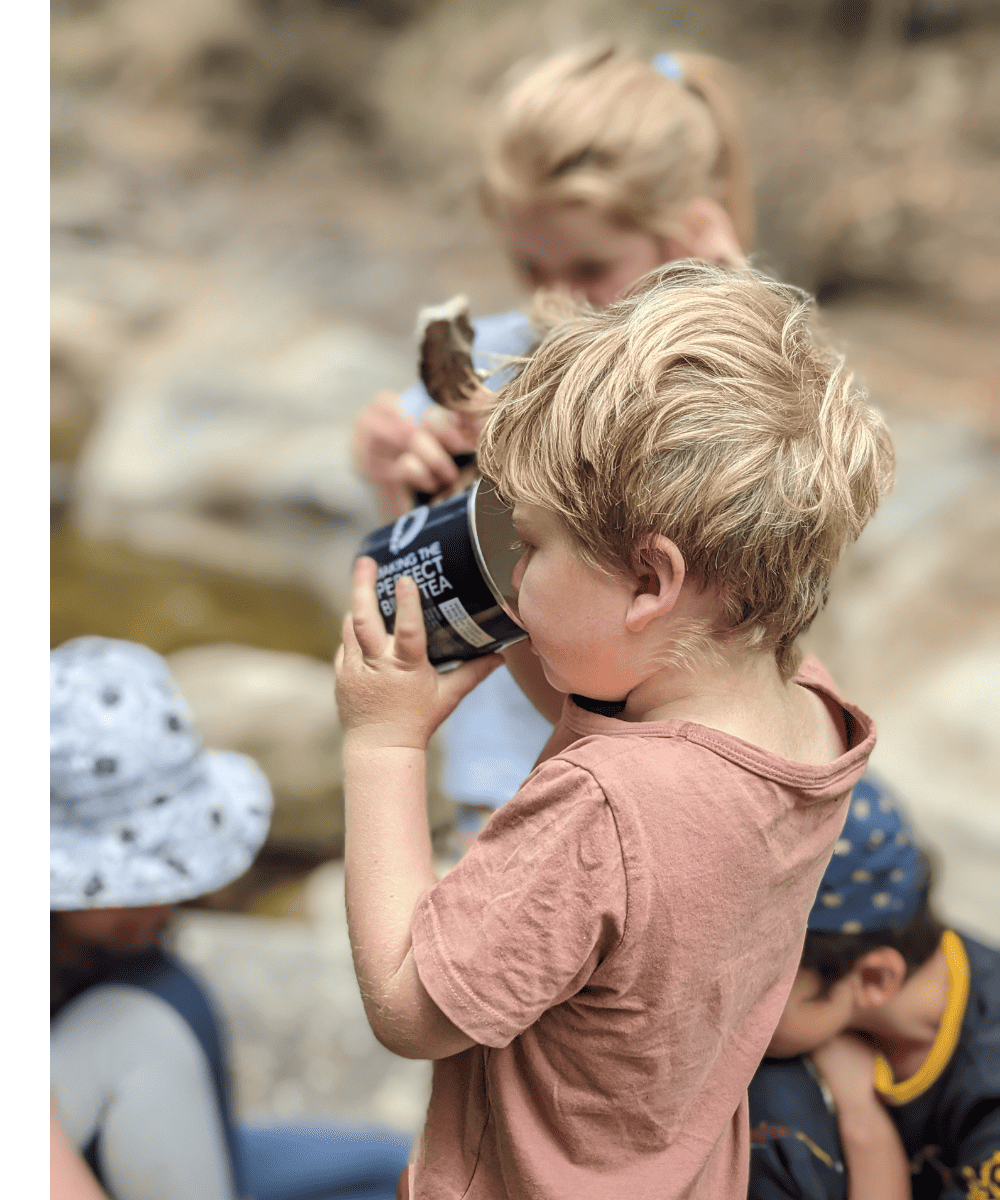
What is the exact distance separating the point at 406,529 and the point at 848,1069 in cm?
63

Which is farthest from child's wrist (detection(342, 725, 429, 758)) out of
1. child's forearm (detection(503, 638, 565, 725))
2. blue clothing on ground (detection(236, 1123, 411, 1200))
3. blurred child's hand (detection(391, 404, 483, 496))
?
blue clothing on ground (detection(236, 1123, 411, 1200))

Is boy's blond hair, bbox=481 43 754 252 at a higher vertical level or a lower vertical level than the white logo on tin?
higher

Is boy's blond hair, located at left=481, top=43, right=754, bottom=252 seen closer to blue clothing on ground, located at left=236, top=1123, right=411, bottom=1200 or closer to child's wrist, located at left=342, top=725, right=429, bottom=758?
child's wrist, located at left=342, top=725, right=429, bottom=758

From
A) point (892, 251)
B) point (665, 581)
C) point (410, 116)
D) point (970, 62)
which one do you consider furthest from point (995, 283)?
point (665, 581)

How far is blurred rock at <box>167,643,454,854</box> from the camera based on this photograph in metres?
2.70

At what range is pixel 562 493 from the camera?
63 centimetres

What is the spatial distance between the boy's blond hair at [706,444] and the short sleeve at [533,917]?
5.5 inches

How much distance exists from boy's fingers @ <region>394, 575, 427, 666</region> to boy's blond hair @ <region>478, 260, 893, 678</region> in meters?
0.10

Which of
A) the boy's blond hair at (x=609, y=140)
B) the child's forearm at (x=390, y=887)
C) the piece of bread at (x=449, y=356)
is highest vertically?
the boy's blond hair at (x=609, y=140)

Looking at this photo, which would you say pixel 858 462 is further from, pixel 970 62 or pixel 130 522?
pixel 970 62

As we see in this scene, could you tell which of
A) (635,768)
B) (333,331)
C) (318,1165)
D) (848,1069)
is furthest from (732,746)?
(333,331)

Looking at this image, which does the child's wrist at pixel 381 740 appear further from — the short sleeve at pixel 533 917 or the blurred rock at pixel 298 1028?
the blurred rock at pixel 298 1028

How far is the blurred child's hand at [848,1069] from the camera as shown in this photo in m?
0.98

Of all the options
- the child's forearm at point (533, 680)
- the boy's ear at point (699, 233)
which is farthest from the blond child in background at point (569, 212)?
the child's forearm at point (533, 680)
